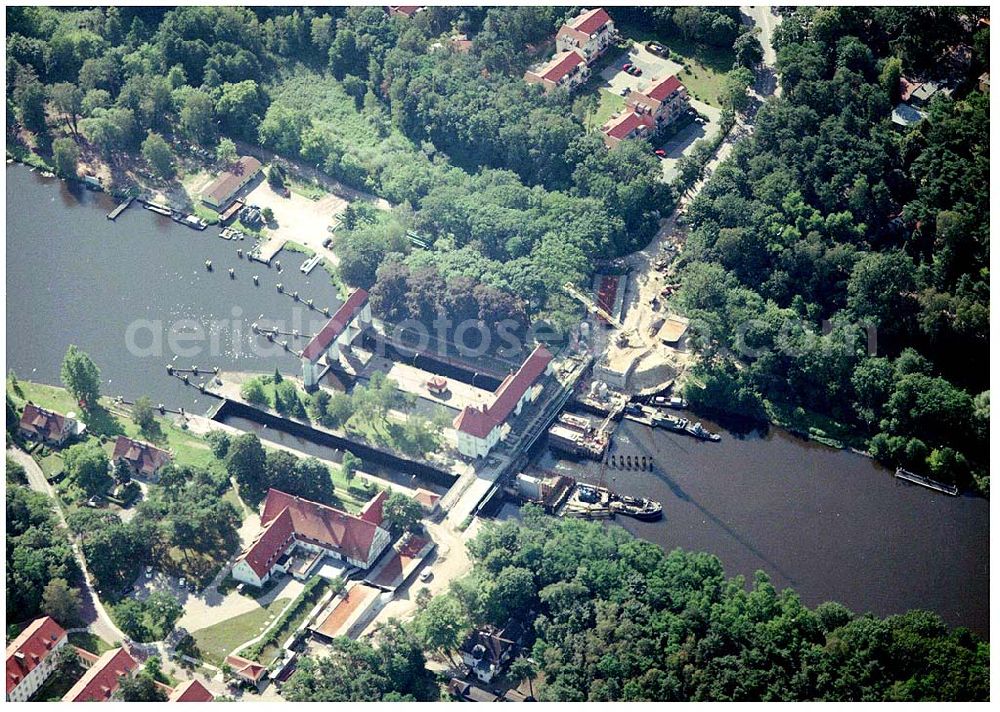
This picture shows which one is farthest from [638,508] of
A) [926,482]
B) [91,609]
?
[91,609]

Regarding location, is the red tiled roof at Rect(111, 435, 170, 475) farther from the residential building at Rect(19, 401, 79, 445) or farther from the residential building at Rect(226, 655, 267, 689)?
the residential building at Rect(226, 655, 267, 689)

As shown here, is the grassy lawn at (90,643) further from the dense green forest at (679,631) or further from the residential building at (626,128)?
the residential building at (626,128)

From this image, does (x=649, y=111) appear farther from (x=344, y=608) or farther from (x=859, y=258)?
(x=344, y=608)

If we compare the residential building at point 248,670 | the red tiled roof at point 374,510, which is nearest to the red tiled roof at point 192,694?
the residential building at point 248,670

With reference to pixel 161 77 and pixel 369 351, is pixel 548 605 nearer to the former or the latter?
pixel 369 351

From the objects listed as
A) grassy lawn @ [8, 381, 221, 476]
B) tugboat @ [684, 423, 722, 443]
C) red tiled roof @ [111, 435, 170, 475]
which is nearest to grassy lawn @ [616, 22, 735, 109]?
tugboat @ [684, 423, 722, 443]
